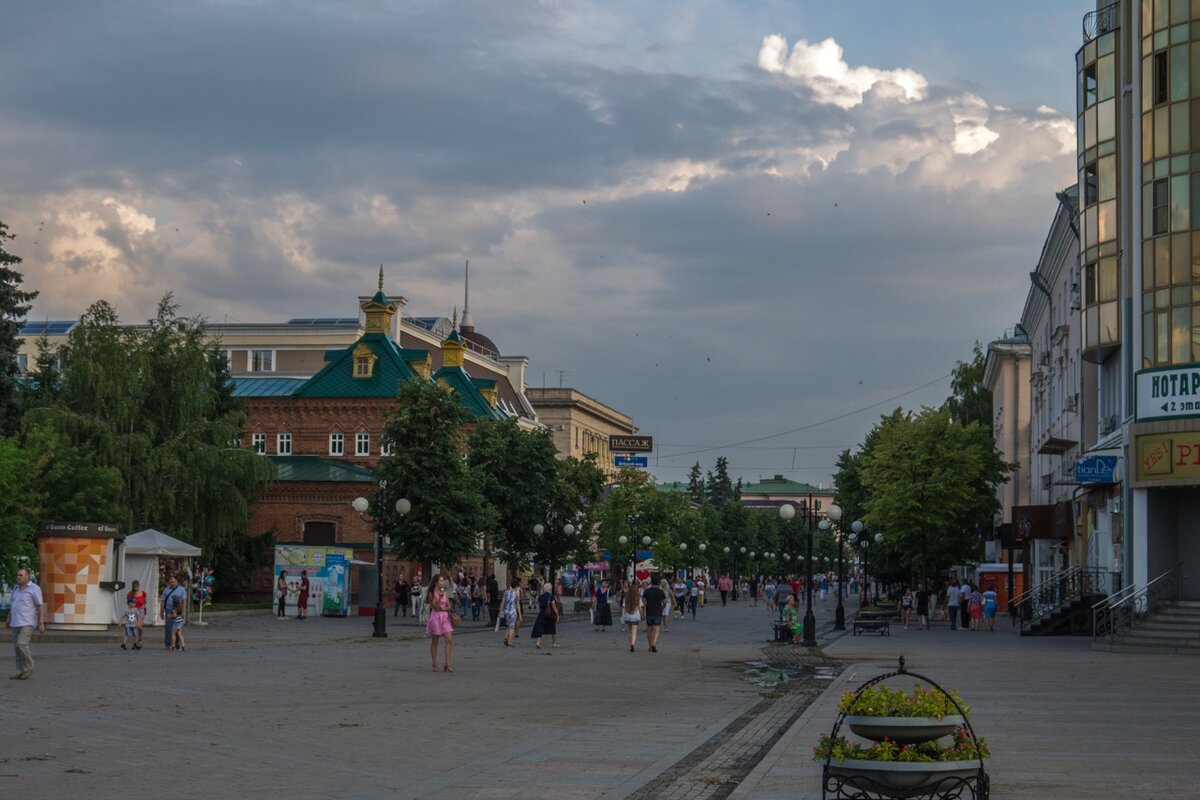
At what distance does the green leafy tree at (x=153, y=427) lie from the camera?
50.6 metres

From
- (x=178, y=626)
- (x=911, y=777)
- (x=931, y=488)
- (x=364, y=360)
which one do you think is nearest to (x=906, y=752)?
(x=911, y=777)

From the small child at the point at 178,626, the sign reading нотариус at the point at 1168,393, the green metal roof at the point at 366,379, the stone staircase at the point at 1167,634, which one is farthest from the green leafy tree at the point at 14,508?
the green metal roof at the point at 366,379

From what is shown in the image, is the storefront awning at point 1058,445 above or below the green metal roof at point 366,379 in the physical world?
below

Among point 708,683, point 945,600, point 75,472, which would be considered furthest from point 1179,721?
point 945,600

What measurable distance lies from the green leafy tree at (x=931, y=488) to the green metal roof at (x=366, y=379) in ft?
102

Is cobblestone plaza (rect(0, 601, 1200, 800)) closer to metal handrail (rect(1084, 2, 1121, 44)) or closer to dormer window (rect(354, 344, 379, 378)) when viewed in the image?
metal handrail (rect(1084, 2, 1121, 44))

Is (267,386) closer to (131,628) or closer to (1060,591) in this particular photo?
(1060,591)

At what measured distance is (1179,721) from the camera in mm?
18516

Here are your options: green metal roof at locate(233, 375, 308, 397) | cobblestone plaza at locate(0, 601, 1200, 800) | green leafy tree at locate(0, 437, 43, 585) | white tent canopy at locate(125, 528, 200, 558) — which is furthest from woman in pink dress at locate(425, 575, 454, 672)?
green metal roof at locate(233, 375, 308, 397)

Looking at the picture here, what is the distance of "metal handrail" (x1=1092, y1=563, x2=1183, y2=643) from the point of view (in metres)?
36.0

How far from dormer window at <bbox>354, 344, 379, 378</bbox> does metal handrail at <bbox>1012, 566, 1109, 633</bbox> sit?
1805 inches

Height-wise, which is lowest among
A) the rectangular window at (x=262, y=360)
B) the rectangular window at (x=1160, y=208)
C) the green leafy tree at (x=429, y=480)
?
the green leafy tree at (x=429, y=480)

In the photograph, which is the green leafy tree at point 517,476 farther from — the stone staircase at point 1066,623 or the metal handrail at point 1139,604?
the metal handrail at point 1139,604

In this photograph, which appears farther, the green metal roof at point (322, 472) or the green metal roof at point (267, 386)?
the green metal roof at point (267, 386)
